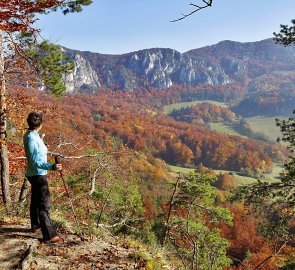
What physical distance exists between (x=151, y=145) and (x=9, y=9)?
13411cm

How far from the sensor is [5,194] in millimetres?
11461

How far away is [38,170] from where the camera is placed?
5984 mm

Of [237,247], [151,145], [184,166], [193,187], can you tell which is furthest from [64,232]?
[151,145]

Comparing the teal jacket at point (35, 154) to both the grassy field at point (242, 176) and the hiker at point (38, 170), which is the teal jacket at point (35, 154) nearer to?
the hiker at point (38, 170)

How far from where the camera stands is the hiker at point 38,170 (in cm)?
588

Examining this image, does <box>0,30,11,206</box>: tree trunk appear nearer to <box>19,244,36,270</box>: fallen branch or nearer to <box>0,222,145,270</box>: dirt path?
<box>0,222,145,270</box>: dirt path

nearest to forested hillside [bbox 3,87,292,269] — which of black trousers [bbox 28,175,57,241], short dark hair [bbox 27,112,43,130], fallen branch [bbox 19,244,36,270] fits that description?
black trousers [bbox 28,175,57,241]

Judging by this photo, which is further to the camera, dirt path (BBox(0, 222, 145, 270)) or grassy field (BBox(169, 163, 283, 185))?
grassy field (BBox(169, 163, 283, 185))

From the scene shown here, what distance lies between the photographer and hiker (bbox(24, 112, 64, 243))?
5875mm

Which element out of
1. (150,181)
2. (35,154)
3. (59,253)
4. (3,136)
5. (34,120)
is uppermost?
(34,120)

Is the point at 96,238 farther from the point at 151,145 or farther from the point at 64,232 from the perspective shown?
the point at 151,145

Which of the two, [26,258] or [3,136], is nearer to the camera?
[26,258]

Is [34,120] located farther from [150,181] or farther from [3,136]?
[150,181]

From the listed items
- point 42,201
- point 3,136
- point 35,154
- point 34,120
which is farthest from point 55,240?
point 3,136
